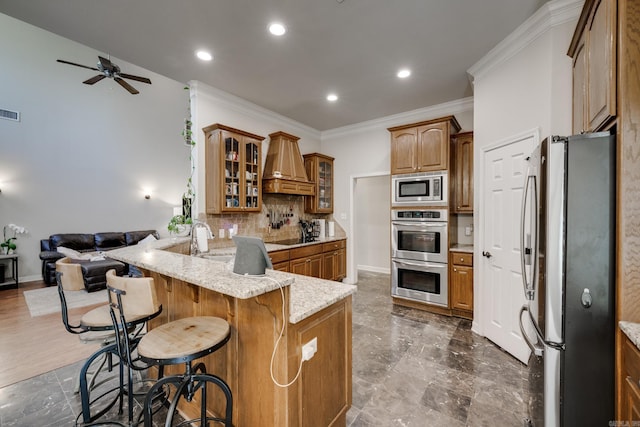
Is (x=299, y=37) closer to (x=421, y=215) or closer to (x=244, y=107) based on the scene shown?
(x=244, y=107)

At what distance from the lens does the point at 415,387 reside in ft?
6.90

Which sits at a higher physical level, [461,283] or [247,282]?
[247,282]

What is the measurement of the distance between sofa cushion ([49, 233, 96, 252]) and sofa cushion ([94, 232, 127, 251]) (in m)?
0.10

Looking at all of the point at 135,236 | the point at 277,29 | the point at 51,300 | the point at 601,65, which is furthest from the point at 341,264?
the point at 135,236

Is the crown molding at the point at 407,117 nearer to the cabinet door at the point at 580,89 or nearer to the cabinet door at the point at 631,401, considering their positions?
the cabinet door at the point at 580,89

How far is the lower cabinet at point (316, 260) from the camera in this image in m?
3.80

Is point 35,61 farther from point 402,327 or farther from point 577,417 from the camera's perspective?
point 577,417

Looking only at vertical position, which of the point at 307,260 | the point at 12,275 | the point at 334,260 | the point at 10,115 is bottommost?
the point at 12,275

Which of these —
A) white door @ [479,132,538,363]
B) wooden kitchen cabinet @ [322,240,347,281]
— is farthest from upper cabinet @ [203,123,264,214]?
white door @ [479,132,538,363]

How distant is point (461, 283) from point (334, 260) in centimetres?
219

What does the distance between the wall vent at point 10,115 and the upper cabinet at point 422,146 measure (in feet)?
25.1

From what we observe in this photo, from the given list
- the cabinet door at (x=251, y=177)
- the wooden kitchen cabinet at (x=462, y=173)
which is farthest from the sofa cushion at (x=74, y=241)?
the wooden kitchen cabinet at (x=462, y=173)

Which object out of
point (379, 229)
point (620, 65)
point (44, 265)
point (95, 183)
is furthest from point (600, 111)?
point (95, 183)

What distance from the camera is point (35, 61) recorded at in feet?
18.5
